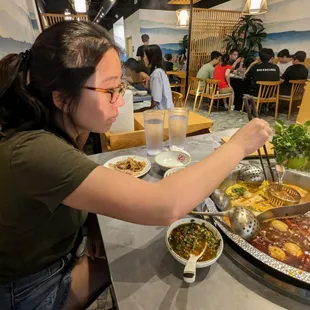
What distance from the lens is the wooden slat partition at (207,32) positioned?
6.92 meters

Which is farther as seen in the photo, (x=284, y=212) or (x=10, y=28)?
(x=10, y=28)

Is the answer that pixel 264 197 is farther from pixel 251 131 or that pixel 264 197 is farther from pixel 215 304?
pixel 215 304

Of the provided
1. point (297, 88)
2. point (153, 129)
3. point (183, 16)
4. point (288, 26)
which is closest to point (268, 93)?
point (297, 88)

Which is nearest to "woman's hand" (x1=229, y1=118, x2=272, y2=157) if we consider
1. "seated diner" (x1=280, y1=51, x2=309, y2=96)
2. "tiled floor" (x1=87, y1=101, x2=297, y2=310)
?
"tiled floor" (x1=87, y1=101, x2=297, y2=310)

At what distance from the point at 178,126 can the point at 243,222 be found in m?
0.73

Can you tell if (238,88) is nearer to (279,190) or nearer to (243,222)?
(279,190)

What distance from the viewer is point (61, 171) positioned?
0.54m

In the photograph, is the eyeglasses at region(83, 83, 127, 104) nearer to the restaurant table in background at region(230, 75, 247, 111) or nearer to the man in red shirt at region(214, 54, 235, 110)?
the man in red shirt at region(214, 54, 235, 110)

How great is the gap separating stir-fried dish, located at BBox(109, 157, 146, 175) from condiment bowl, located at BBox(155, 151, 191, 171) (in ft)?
0.30

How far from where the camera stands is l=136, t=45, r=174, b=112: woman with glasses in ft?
9.94

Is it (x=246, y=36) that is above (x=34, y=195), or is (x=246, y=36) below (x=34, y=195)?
above

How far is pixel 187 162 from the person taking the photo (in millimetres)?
1188

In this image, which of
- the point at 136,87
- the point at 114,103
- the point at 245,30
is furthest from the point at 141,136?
the point at 245,30

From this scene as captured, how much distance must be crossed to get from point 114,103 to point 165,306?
591 millimetres
